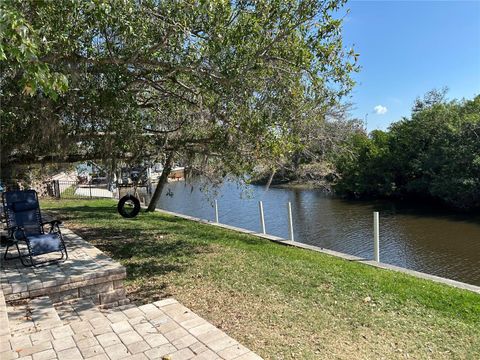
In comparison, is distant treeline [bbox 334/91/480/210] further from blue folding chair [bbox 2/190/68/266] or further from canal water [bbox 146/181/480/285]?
blue folding chair [bbox 2/190/68/266]

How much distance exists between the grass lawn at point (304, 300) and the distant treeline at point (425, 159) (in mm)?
9962

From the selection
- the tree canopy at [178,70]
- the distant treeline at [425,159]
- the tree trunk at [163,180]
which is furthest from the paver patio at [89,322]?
the distant treeline at [425,159]

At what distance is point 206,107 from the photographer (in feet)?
21.0

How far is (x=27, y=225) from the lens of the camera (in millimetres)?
5996

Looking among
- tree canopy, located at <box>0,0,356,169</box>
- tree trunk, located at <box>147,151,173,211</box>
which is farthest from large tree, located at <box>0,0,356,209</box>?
tree trunk, located at <box>147,151,173,211</box>

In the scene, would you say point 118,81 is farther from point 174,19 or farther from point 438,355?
point 438,355

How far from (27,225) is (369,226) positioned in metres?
12.9

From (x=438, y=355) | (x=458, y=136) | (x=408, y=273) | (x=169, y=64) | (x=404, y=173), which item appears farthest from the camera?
(x=404, y=173)

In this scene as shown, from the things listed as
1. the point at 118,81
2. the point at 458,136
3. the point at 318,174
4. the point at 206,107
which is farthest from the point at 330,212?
the point at 118,81

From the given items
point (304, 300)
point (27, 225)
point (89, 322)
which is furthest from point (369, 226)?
point (89, 322)

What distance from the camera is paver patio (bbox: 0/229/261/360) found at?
10.6 feet

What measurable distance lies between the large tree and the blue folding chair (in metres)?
1.00

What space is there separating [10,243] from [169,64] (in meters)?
3.19

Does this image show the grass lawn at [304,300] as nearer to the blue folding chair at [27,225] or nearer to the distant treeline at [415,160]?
the blue folding chair at [27,225]
